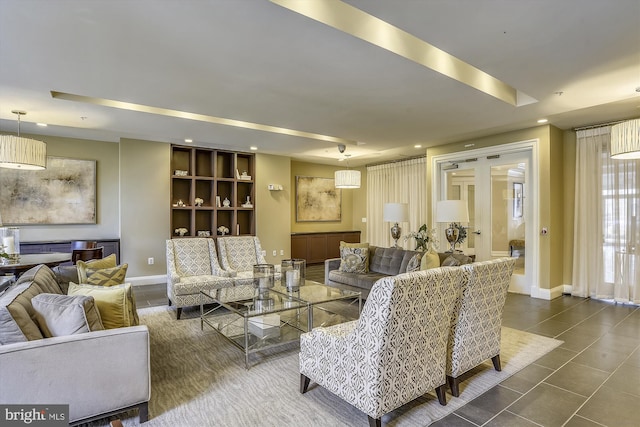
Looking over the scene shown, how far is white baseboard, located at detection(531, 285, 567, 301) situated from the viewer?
5117 millimetres

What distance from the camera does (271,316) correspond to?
367 cm

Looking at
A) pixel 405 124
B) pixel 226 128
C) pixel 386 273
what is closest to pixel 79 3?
pixel 226 128

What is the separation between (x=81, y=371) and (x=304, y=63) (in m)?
2.66

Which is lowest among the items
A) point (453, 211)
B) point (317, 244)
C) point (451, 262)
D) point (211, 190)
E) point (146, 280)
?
point (146, 280)

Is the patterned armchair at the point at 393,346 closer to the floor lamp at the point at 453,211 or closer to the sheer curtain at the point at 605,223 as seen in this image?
the floor lamp at the point at 453,211

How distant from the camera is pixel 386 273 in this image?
483 centimetres

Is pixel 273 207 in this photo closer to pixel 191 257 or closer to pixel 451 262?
pixel 191 257

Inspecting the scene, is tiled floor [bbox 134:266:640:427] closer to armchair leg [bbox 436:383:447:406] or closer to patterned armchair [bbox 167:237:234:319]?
armchair leg [bbox 436:383:447:406]

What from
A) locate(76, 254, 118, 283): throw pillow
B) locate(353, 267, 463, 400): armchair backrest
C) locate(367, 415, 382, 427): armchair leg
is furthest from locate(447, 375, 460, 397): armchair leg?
locate(76, 254, 118, 283): throw pillow

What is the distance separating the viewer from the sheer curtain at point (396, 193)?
7695 millimetres

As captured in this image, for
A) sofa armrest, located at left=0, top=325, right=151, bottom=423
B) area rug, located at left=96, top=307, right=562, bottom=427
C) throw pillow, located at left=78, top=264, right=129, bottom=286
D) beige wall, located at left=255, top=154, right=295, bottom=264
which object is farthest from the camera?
beige wall, located at left=255, top=154, right=295, bottom=264

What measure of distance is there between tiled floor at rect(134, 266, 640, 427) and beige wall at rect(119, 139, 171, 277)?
5647mm

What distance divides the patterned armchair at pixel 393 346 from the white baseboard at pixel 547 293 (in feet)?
12.7

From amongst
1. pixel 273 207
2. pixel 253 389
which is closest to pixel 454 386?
pixel 253 389
